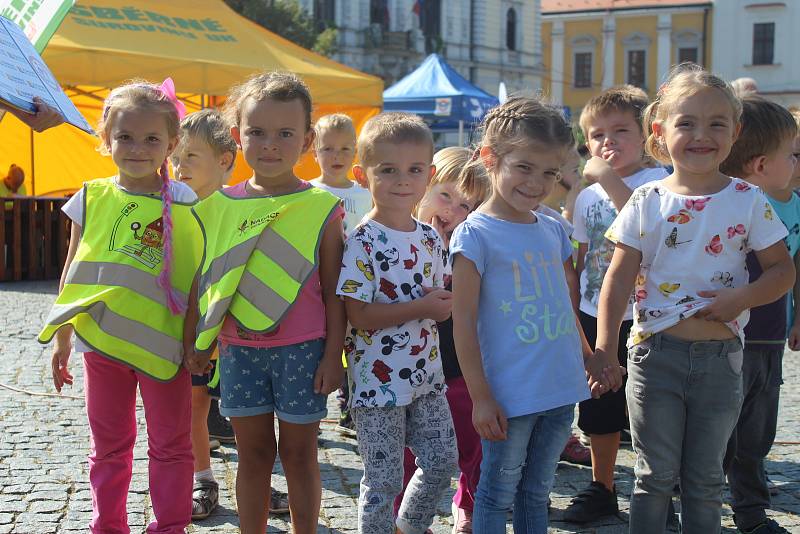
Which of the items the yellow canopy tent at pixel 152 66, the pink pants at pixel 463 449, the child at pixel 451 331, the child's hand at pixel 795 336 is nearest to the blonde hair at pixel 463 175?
the child at pixel 451 331

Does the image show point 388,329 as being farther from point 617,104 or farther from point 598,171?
point 617,104

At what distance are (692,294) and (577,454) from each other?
1.90 meters

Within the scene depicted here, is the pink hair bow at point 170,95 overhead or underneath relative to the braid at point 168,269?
overhead

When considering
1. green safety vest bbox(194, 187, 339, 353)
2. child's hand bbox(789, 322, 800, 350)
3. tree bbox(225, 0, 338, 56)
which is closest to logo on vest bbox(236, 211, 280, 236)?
green safety vest bbox(194, 187, 339, 353)

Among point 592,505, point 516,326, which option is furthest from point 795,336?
point 516,326

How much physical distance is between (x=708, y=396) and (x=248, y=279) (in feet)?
4.75

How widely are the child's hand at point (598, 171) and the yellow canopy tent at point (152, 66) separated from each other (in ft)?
Answer: 25.9

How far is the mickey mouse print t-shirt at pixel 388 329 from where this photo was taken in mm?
3096

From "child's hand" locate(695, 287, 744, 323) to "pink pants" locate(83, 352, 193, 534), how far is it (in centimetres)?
171

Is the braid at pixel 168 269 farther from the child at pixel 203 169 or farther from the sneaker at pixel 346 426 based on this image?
the sneaker at pixel 346 426

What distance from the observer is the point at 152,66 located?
11.1 m

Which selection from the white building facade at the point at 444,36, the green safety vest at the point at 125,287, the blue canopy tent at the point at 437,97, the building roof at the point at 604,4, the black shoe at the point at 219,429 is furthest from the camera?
the building roof at the point at 604,4

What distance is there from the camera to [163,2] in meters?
12.5

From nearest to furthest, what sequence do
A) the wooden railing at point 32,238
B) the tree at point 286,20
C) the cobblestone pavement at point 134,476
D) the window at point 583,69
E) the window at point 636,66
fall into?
the cobblestone pavement at point 134,476 → the wooden railing at point 32,238 → the tree at point 286,20 → the window at point 636,66 → the window at point 583,69
